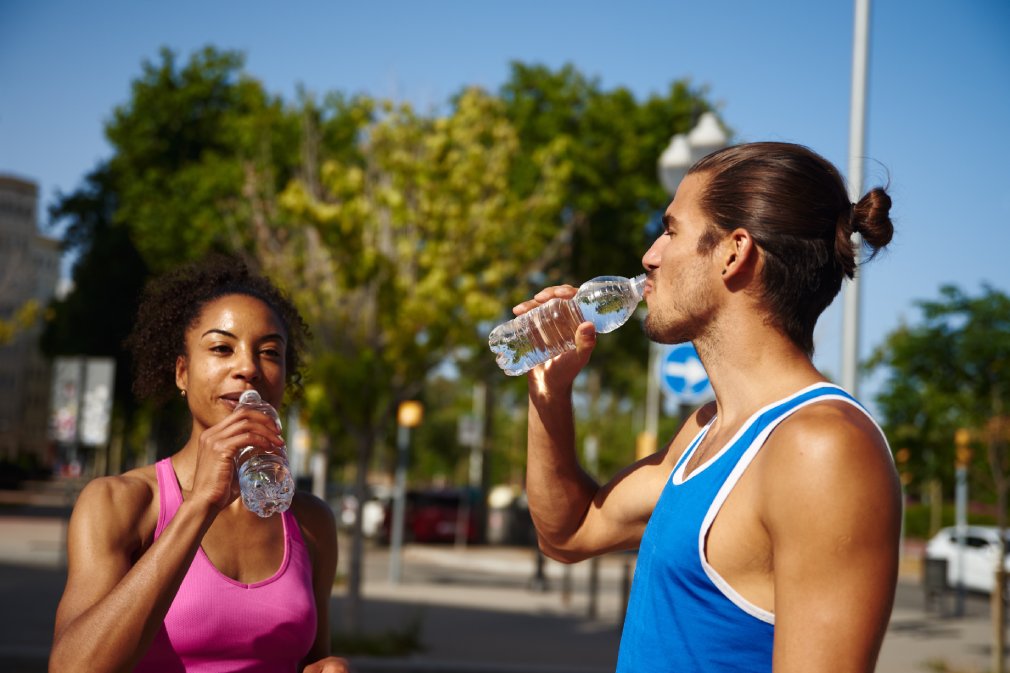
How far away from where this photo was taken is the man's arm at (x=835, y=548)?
5.81ft

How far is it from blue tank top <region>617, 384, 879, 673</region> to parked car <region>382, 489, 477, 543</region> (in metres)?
33.1

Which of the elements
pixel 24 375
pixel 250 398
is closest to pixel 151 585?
pixel 250 398

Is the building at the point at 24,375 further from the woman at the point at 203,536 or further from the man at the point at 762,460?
the man at the point at 762,460

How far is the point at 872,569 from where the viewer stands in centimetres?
178

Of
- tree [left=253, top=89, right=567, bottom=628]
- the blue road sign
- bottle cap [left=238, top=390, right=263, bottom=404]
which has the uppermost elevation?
tree [left=253, top=89, right=567, bottom=628]

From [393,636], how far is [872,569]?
429 inches

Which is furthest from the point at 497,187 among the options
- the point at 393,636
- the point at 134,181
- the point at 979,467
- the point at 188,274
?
the point at 134,181

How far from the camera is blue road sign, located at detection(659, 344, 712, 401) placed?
978cm

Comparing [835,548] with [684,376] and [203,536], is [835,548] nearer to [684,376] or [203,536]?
[203,536]

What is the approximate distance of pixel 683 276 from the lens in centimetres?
233

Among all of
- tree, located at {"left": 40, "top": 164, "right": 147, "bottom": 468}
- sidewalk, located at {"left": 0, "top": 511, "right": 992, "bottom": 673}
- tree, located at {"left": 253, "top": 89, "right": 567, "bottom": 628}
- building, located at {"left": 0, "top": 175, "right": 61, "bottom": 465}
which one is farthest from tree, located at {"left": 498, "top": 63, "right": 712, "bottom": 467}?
building, located at {"left": 0, "top": 175, "right": 61, "bottom": 465}

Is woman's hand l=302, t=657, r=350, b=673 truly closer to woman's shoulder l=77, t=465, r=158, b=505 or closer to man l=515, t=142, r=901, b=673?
woman's shoulder l=77, t=465, r=158, b=505

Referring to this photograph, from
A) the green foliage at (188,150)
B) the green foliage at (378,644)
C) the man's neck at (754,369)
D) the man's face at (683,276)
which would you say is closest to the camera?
the man's neck at (754,369)

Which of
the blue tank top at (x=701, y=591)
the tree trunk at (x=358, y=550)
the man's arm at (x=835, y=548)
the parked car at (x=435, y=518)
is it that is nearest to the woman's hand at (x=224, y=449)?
the blue tank top at (x=701, y=591)
